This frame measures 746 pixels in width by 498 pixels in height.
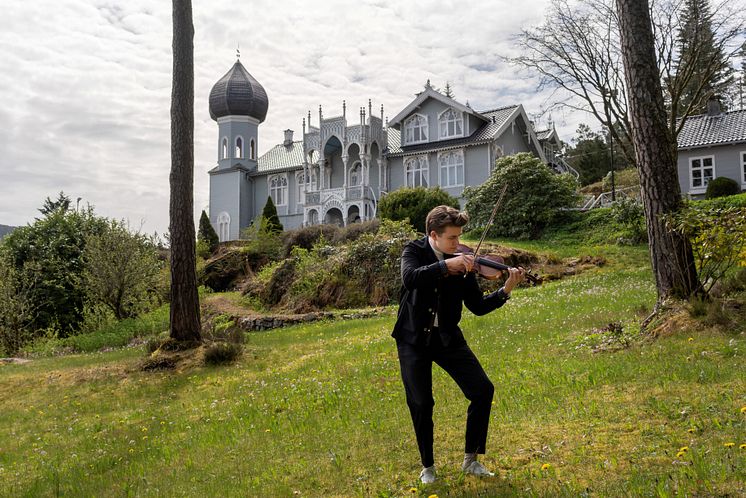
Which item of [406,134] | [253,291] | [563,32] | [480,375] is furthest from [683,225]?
[406,134]

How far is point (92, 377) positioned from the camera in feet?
37.3

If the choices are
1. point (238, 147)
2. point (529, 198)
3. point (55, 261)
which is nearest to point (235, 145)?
point (238, 147)

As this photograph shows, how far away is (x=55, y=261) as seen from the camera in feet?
80.5

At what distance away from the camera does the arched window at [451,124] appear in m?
37.8

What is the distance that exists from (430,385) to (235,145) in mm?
44350

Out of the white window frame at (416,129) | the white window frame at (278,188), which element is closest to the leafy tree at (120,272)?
the white window frame at (416,129)

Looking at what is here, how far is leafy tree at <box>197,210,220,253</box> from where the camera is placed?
38725mm

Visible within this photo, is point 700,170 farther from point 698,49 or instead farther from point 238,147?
point 238,147

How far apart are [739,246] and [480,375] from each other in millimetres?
5568

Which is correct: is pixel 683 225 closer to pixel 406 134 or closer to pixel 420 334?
pixel 420 334

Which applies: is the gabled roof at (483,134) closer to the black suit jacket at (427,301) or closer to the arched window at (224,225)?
the arched window at (224,225)

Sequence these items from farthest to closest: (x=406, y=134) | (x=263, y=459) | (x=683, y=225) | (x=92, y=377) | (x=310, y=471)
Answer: (x=406, y=134) → (x=92, y=377) → (x=683, y=225) → (x=263, y=459) → (x=310, y=471)

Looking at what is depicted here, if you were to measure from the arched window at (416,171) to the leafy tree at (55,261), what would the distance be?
19506 millimetres

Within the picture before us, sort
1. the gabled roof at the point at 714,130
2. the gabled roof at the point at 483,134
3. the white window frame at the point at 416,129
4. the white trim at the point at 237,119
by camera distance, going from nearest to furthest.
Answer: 1. the gabled roof at the point at 714,130
2. the gabled roof at the point at 483,134
3. the white window frame at the point at 416,129
4. the white trim at the point at 237,119
